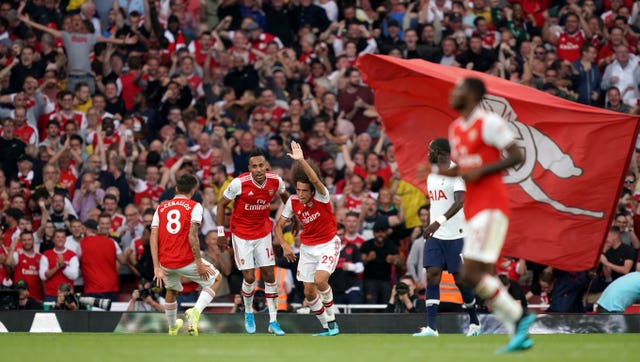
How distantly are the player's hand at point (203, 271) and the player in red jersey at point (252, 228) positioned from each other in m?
0.48

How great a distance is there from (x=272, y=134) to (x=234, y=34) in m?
3.67

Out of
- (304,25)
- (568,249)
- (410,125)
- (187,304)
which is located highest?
(304,25)

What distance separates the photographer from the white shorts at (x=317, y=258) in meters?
14.6

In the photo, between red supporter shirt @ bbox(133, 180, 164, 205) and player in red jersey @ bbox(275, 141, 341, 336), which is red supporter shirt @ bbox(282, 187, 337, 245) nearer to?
player in red jersey @ bbox(275, 141, 341, 336)

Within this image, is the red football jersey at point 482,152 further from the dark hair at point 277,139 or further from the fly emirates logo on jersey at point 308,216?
the dark hair at point 277,139

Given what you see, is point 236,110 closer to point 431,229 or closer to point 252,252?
point 252,252

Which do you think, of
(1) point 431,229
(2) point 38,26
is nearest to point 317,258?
(1) point 431,229

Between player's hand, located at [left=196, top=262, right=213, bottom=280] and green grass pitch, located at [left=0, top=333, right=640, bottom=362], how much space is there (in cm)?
123

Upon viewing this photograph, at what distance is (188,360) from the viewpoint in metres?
9.96

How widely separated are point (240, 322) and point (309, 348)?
5.44m

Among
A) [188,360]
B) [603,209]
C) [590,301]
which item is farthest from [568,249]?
[188,360]

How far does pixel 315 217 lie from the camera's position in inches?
580

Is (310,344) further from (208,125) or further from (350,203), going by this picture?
(208,125)

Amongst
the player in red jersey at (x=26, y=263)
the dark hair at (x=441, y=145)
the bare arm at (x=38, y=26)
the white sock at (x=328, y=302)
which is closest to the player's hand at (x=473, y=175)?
the dark hair at (x=441, y=145)
